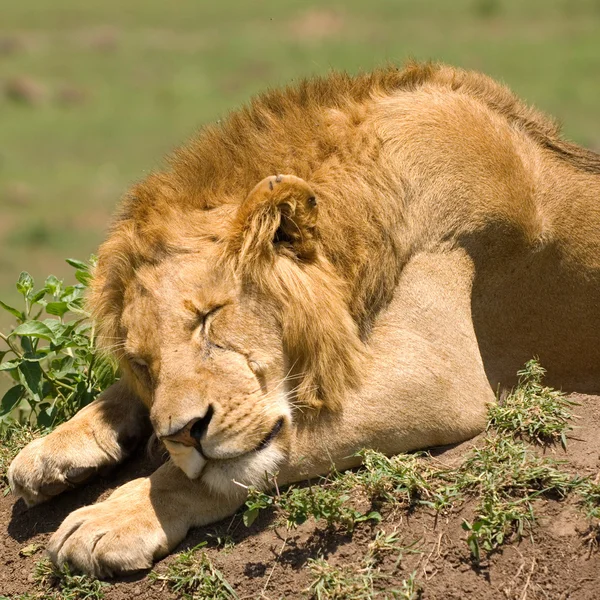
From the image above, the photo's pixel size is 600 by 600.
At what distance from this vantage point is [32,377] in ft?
16.2

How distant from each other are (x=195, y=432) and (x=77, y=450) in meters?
0.80

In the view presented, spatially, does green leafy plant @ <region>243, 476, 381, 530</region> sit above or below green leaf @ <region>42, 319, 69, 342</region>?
below

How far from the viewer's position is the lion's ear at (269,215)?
4.02 m

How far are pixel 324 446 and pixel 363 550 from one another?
453 millimetres

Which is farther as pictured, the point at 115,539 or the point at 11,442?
the point at 11,442

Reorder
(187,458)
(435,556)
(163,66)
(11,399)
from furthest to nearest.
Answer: (163,66), (11,399), (187,458), (435,556)

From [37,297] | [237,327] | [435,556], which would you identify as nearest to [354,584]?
[435,556]

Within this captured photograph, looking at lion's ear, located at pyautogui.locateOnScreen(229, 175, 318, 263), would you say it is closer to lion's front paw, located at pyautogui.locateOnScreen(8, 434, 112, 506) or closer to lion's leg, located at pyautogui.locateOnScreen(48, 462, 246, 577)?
lion's leg, located at pyautogui.locateOnScreen(48, 462, 246, 577)

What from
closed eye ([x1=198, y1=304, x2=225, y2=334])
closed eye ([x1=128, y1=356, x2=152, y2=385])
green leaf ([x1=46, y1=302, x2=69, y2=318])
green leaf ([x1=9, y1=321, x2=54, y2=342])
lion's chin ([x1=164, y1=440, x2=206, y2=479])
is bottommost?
lion's chin ([x1=164, y1=440, x2=206, y2=479])

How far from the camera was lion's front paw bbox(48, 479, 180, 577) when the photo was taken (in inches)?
154

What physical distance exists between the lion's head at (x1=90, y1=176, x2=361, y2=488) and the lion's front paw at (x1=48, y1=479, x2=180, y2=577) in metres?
0.24

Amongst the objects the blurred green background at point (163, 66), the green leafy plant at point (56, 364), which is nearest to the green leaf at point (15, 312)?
the green leafy plant at point (56, 364)

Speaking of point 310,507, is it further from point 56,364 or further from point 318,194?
point 56,364

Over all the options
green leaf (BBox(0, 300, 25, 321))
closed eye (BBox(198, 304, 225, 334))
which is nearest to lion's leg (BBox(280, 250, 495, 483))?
closed eye (BBox(198, 304, 225, 334))
